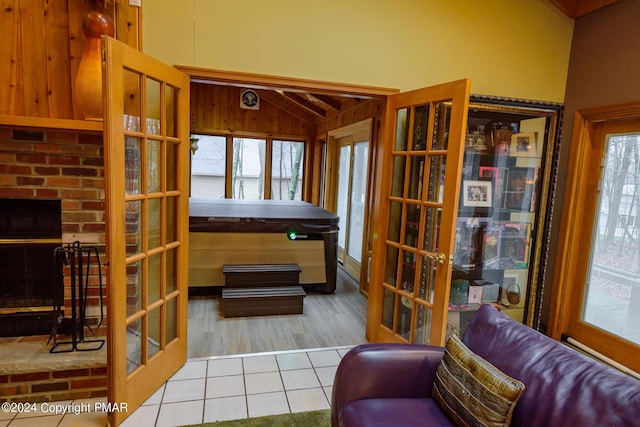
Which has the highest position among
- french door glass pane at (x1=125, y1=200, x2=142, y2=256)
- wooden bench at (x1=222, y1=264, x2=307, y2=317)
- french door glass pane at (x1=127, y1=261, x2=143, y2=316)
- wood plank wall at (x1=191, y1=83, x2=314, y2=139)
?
wood plank wall at (x1=191, y1=83, x2=314, y2=139)

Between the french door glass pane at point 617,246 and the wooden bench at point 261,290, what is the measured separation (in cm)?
245

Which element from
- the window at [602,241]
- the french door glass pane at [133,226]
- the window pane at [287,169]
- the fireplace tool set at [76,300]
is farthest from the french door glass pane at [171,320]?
the window pane at [287,169]

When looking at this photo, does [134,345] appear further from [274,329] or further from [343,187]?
[343,187]

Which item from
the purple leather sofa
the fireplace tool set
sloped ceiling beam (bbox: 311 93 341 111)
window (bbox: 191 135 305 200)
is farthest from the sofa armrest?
window (bbox: 191 135 305 200)

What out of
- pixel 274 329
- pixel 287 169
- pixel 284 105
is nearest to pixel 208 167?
pixel 287 169

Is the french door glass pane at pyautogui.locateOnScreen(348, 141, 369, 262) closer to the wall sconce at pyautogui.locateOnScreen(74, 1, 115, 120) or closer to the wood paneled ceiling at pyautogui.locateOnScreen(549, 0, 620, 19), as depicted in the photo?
the wood paneled ceiling at pyautogui.locateOnScreen(549, 0, 620, 19)

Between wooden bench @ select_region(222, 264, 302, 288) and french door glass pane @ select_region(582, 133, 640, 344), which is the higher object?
french door glass pane @ select_region(582, 133, 640, 344)

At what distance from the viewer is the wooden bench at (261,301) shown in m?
3.32

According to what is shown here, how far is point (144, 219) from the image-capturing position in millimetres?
2000

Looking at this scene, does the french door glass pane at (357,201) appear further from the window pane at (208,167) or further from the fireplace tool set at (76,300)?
the fireplace tool set at (76,300)

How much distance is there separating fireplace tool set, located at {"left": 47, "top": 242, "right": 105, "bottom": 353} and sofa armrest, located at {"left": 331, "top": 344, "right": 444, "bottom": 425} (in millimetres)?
1541

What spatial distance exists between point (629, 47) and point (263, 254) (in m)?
3.44

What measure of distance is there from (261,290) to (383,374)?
211cm

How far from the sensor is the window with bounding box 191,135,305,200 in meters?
6.75
